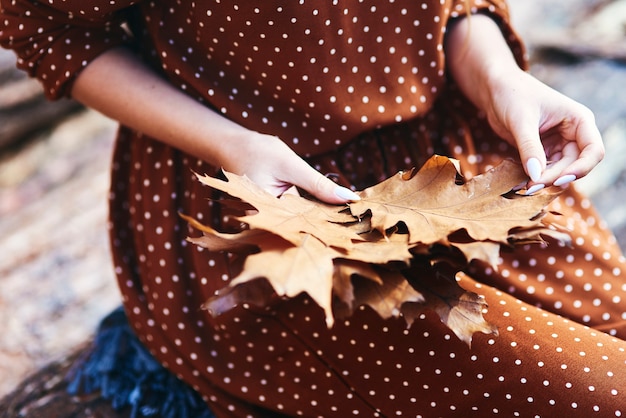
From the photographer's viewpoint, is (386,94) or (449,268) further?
(386,94)

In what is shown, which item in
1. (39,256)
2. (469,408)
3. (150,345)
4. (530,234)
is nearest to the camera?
(530,234)

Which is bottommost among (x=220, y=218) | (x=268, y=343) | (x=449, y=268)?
(x=268, y=343)

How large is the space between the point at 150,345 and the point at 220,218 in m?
0.25

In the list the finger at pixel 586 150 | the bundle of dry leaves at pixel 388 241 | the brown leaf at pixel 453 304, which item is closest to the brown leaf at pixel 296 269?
the bundle of dry leaves at pixel 388 241

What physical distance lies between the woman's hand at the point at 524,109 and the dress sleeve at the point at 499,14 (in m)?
0.01

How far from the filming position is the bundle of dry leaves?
567 mm

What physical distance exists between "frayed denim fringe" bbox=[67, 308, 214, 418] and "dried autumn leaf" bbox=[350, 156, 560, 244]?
0.54 meters

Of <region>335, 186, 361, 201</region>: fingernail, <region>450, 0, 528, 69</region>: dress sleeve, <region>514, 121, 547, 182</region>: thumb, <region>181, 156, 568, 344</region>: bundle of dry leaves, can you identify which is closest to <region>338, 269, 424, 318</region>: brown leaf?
<region>181, 156, 568, 344</region>: bundle of dry leaves

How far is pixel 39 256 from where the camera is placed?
4.78 feet

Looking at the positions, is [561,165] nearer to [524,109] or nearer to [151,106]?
[524,109]

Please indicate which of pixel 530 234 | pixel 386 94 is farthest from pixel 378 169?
pixel 530 234

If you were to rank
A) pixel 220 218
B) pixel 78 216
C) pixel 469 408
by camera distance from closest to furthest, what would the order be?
pixel 469 408 < pixel 220 218 < pixel 78 216

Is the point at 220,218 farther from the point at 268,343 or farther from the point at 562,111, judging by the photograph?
the point at 562,111

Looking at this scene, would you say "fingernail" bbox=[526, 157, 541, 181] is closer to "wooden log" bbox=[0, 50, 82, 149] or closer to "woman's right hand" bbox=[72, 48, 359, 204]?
"woman's right hand" bbox=[72, 48, 359, 204]
